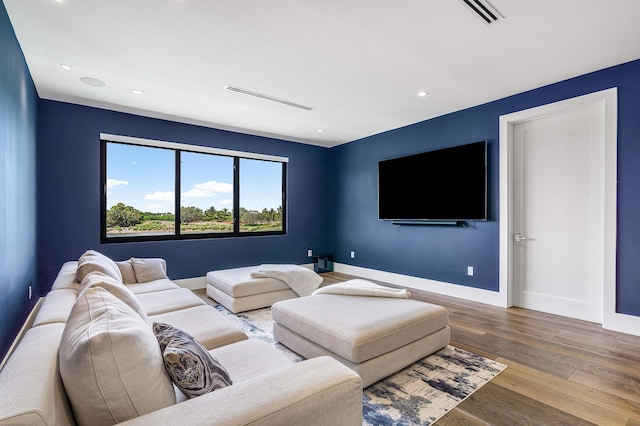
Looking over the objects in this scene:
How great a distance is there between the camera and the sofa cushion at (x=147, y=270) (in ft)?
11.9

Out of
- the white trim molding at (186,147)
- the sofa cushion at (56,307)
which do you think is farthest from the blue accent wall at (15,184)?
the white trim molding at (186,147)

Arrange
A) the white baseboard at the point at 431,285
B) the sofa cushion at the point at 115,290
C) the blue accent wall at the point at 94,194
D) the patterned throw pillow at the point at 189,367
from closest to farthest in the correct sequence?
the patterned throw pillow at the point at 189,367
the sofa cushion at the point at 115,290
the blue accent wall at the point at 94,194
the white baseboard at the point at 431,285

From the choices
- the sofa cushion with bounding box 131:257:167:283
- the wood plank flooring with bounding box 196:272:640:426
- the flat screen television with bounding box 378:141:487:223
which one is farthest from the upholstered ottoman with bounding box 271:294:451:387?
the flat screen television with bounding box 378:141:487:223

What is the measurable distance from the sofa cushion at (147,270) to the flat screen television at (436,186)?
3.47 m

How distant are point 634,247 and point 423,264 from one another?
237 centimetres

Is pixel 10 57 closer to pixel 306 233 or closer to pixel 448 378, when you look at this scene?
pixel 448 378

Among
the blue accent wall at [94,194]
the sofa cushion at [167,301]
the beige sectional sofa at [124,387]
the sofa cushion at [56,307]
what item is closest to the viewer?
the beige sectional sofa at [124,387]

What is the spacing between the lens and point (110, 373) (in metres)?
0.86

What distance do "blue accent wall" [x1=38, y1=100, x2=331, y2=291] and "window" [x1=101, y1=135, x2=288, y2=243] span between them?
0.41 ft

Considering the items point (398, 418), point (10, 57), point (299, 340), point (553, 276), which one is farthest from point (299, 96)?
point (553, 276)

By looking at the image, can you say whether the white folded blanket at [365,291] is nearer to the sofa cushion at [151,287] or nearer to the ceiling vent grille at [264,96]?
the sofa cushion at [151,287]

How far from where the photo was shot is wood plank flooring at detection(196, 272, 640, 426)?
1.81 meters

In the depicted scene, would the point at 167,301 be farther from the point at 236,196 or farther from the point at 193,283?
the point at 236,196

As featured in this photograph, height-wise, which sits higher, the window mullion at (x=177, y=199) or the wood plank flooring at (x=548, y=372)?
the window mullion at (x=177, y=199)
